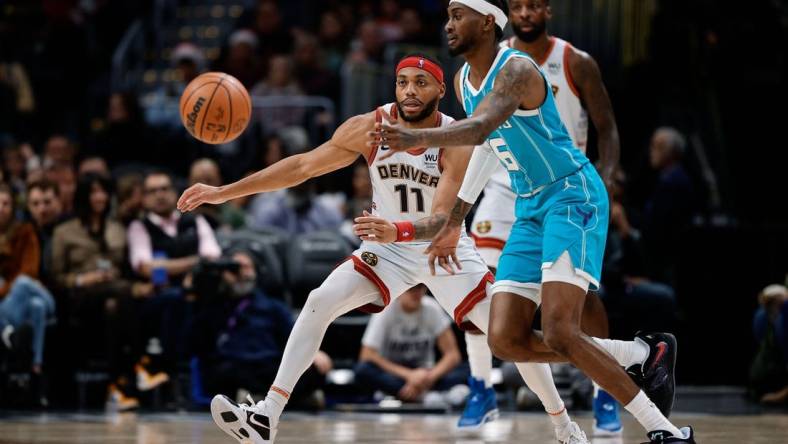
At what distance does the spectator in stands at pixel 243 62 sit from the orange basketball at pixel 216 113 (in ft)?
24.6

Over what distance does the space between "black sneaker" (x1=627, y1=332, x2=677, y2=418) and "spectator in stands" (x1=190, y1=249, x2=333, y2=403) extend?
13.2ft

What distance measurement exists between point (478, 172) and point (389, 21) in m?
9.55

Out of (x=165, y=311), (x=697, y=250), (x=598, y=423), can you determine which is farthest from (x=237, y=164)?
(x=598, y=423)

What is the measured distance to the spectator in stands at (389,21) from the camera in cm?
1524

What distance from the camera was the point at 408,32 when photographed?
585 inches

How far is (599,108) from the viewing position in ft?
24.9

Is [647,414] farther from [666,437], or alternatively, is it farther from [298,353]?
[298,353]

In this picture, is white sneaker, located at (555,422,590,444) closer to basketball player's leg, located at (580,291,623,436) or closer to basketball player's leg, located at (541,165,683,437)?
basketball player's leg, located at (541,165,683,437)

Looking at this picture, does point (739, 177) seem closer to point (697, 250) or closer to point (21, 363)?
point (697, 250)

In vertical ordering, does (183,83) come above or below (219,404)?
above

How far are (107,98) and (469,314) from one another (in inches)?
403

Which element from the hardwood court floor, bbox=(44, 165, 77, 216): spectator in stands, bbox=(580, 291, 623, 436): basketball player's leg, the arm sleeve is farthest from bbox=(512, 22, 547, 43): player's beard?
bbox=(44, 165, 77, 216): spectator in stands

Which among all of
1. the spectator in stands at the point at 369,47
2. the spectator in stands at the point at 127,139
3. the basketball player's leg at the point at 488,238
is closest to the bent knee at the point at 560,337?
the basketball player's leg at the point at 488,238

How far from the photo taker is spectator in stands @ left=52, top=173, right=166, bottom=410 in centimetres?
1055
